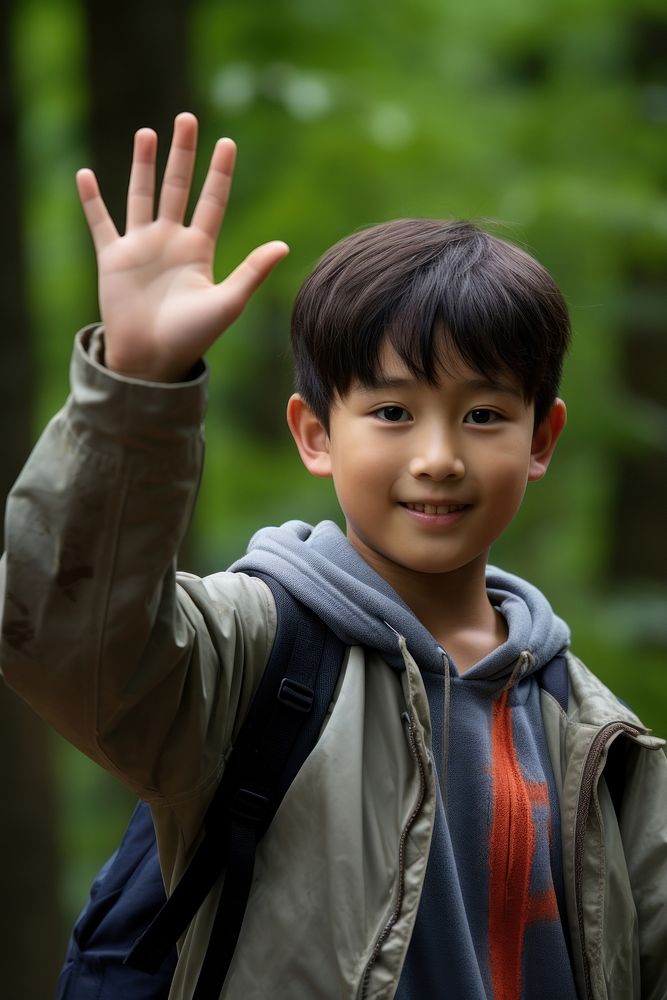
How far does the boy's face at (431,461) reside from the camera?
2426 millimetres

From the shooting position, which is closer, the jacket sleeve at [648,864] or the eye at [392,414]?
the eye at [392,414]

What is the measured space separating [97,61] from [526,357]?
3549 mm

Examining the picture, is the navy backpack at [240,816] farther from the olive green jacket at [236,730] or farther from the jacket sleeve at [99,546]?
the jacket sleeve at [99,546]

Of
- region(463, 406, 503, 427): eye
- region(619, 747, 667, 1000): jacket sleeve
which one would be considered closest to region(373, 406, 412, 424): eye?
region(463, 406, 503, 427): eye

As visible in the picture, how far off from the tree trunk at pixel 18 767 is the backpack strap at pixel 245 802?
3.18 metres

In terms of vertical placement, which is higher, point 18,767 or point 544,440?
point 544,440

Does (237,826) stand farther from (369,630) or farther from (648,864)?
(648,864)

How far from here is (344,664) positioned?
7.84ft

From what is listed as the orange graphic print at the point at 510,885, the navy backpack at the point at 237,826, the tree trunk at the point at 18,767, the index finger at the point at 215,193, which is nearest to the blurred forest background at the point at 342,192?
the tree trunk at the point at 18,767

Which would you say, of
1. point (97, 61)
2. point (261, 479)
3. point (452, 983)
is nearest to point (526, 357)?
point (452, 983)

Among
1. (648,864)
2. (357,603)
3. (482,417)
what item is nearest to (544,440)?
(482,417)

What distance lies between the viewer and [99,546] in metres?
1.91

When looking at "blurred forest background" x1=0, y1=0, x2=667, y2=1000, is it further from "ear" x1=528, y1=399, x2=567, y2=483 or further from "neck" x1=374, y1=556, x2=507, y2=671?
"neck" x1=374, y1=556, x2=507, y2=671

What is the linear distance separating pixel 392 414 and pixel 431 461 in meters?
0.15
